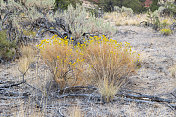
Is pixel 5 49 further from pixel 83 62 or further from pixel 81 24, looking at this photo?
pixel 83 62

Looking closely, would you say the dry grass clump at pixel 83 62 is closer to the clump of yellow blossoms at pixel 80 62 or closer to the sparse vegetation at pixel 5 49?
the clump of yellow blossoms at pixel 80 62

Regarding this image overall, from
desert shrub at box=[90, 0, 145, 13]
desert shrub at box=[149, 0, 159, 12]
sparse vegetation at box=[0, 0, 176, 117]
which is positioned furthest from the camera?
desert shrub at box=[90, 0, 145, 13]

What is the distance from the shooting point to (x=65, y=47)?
3615 mm

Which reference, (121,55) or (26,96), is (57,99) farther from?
(121,55)

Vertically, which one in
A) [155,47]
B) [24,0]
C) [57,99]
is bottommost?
[57,99]

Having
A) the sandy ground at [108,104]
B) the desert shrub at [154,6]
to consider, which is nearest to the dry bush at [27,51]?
the sandy ground at [108,104]

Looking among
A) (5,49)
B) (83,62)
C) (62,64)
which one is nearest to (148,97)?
(83,62)

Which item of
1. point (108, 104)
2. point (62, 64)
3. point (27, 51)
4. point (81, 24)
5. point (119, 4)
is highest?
point (119, 4)

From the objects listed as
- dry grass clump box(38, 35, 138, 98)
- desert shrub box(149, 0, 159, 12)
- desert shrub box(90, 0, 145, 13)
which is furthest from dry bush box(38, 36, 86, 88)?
desert shrub box(90, 0, 145, 13)

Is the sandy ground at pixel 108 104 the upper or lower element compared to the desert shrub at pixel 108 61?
lower

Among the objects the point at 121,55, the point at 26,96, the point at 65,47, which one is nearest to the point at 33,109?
the point at 26,96

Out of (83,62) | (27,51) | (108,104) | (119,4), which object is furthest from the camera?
(119,4)

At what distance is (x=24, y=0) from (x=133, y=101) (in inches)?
337

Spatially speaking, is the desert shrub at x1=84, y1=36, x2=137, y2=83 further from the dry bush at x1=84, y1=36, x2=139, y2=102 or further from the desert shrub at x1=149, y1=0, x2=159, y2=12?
the desert shrub at x1=149, y1=0, x2=159, y2=12
